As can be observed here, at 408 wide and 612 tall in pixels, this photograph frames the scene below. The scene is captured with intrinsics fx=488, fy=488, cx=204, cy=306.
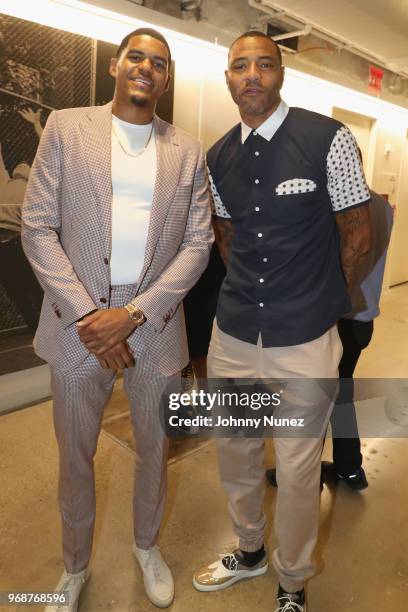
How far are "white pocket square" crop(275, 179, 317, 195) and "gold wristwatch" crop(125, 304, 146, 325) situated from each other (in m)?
0.58

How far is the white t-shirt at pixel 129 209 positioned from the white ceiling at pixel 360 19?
129 inches

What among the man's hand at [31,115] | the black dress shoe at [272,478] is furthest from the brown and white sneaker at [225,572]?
the man's hand at [31,115]

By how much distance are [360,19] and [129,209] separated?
387 cm

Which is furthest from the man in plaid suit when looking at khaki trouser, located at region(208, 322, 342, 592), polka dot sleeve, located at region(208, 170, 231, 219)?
khaki trouser, located at region(208, 322, 342, 592)

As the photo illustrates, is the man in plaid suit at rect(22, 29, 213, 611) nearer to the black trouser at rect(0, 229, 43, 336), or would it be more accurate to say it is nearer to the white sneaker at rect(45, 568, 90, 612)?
the white sneaker at rect(45, 568, 90, 612)

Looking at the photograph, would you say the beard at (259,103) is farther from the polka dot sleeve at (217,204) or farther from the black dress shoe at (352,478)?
the black dress shoe at (352,478)

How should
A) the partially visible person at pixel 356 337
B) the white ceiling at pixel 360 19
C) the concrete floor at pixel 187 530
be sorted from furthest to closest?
1. the white ceiling at pixel 360 19
2. the partially visible person at pixel 356 337
3. the concrete floor at pixel 187 530

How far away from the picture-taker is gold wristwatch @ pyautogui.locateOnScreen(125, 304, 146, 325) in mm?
1436

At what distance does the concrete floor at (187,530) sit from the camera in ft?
5.68

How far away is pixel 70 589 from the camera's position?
163cm

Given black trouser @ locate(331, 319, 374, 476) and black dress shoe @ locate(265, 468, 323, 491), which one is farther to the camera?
black dress shoe @ locate(265, 468, 323, 491)

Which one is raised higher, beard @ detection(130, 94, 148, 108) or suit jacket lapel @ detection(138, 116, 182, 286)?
beard @ detection(130, 94, 148, 108)

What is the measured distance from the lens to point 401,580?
71.7 inches

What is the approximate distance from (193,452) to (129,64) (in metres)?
1.92
